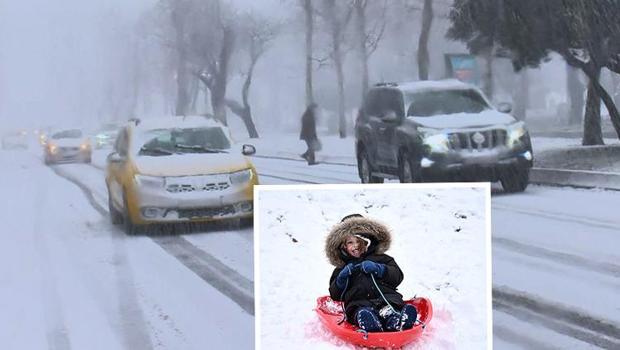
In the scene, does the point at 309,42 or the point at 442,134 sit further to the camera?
the point at 309,42

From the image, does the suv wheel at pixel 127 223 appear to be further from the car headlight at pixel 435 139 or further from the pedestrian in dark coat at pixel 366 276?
the car headlight at pixel 435 139

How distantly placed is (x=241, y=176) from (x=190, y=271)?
34 cm

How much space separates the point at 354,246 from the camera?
1739 millimetres

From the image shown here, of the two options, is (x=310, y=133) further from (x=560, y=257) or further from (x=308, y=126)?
(x=560, y=257)

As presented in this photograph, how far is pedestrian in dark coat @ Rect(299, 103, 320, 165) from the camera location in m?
1.75

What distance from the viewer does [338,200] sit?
1.77 m

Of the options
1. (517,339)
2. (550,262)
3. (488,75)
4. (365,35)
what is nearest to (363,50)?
(365,35)

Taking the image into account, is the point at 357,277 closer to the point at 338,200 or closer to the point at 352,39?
the point at 338,200

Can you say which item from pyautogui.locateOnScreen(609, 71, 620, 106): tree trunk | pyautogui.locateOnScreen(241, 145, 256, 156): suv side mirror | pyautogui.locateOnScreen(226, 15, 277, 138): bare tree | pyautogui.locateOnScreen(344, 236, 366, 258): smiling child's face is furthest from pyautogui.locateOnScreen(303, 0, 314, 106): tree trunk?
pyautogui.locateOnScreen(609, 71, 620, 106): tree trunk

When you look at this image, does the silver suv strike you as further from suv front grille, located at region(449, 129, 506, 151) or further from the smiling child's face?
the smiling child's face

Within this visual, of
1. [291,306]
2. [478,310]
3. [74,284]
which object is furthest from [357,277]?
[74,284]

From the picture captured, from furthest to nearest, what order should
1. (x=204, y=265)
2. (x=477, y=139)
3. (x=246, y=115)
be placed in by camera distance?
(x=204, y=265), (x=246, y=115), (x=477, y=139)

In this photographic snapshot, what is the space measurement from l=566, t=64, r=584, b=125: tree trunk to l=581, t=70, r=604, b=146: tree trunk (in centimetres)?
2

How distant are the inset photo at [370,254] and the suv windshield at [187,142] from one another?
0.18 meters
